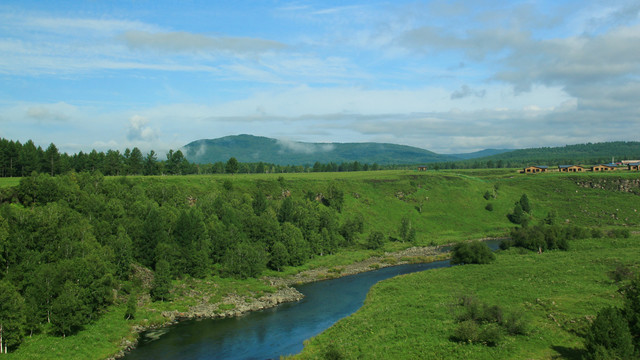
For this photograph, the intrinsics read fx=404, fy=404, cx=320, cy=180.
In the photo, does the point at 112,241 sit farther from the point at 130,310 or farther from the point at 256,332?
the point at 256,332

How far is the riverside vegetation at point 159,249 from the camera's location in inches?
1816

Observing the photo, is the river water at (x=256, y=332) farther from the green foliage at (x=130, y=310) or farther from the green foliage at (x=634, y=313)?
the green foliage at (x=634, y=313)

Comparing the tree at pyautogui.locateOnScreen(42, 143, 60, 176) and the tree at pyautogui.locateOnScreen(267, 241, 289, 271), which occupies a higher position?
the tree at pyautogui.locateOnScreen(42, 143, 60, 176)

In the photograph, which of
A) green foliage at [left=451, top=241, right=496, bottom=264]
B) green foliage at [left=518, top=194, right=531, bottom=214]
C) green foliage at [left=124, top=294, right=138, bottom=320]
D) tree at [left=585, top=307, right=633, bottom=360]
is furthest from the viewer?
green foliage at [left=518, top=194, right=531, bottom=214]

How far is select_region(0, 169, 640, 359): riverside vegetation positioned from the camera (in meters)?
46.1

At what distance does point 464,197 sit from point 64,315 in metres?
143

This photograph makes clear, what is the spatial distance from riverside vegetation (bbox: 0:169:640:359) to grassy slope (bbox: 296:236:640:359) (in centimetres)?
66

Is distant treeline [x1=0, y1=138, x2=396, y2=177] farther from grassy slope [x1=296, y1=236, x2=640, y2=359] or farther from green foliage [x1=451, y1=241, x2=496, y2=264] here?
green foliage [x1=451, y1=241, x2=496, y2=264]

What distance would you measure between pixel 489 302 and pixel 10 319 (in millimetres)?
55447

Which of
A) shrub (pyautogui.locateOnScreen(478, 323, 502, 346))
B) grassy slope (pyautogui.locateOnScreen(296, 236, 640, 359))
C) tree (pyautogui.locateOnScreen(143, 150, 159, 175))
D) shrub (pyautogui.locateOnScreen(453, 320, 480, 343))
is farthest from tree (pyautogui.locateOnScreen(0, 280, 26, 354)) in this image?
tree (pyautogui.locateOnScreen(143, 150, 159, 175))

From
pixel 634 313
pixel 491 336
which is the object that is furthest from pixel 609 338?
pixel 491 336

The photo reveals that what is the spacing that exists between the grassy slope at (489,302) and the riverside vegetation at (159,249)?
0.66m

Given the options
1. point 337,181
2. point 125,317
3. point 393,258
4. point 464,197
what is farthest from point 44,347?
point 464,197

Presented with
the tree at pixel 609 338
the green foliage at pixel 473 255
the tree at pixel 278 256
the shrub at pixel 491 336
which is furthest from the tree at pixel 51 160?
the tree at pixel 609 338
